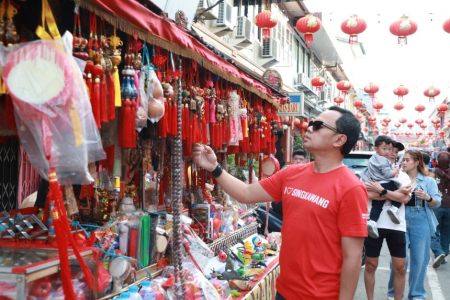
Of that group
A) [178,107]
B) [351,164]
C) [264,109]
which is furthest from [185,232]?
[351,164]

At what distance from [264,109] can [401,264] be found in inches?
101

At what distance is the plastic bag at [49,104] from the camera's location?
74.9 inches

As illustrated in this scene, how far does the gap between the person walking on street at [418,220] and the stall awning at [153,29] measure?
10.8ft

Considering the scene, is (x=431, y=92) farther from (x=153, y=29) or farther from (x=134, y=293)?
(x=134, y=293)

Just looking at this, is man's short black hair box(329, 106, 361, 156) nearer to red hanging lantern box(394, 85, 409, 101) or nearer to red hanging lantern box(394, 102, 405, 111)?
red hanging lantern box(394, 85, 409, 101)

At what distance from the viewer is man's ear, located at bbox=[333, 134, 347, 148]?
2703 mm

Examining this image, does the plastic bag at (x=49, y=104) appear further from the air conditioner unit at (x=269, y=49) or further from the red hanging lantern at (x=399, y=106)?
the red hanging lantern at (x=399, y=106)

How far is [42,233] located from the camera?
271cm

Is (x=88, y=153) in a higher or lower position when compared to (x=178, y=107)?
lower

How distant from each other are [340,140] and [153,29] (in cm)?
134

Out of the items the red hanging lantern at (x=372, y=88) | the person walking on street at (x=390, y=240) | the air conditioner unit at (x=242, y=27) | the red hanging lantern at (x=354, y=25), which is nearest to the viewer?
the person walking on street at (x=390, y=240)

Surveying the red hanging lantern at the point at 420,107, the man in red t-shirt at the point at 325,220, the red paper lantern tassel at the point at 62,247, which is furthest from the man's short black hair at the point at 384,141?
the red hanging lantern at the point at 420,107

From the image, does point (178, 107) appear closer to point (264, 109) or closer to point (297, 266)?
point (297, 266)

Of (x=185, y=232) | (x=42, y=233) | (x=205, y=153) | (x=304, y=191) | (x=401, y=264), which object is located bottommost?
(x=401, y=264)
